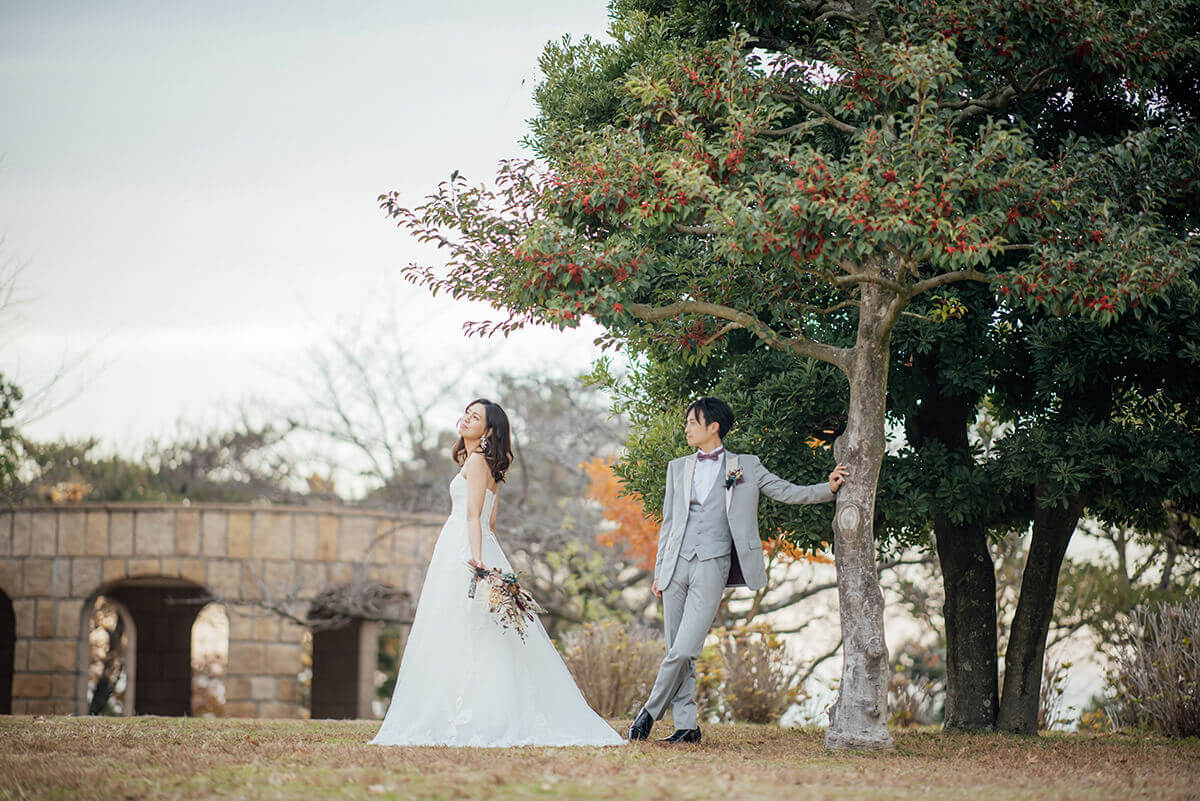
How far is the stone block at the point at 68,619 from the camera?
14453mm

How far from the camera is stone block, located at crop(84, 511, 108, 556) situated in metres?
14.5

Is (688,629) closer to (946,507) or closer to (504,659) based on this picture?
(504,659)

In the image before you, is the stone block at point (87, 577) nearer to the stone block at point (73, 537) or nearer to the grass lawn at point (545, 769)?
the stone block at point (73, 537)

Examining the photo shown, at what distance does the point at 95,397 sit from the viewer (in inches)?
681

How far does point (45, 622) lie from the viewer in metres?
14.5

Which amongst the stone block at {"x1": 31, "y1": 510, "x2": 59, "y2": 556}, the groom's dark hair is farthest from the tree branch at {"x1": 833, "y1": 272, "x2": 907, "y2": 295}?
the stone block at {"x1": 31, "y1": 510, "x2": 59, "y2": 556}

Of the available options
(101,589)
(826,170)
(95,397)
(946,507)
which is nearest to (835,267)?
(826,170)

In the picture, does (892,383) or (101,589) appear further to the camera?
(101,589)

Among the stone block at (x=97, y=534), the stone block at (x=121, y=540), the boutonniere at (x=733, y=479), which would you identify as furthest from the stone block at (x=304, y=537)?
the boutonniere at (x=733, y=479)

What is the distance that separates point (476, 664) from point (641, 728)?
0.99 metres

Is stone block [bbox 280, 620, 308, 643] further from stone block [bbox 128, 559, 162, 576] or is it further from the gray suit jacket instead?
the gray suit jacket

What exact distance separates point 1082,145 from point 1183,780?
3.21 metres

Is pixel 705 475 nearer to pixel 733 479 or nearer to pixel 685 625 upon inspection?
pixel 733 479

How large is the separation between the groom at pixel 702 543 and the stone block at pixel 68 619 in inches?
421
